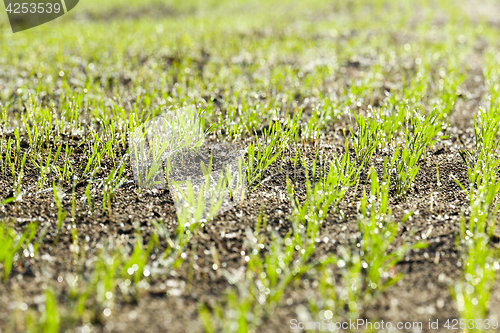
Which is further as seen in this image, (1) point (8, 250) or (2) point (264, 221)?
(2) point (264, 221)

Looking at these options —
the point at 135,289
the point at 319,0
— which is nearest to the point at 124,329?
the point at 135,289

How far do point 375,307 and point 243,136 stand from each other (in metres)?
1.46

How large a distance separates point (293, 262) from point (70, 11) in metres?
8.62

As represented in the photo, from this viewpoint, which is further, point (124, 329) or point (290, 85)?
point (290, 85)

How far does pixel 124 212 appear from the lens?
1712 millimetres

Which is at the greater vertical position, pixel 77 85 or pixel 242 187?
pixel 77 85

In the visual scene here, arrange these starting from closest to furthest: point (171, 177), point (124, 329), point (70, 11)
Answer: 1. point (124, 329)
2. point (171, 177)
3. point (70, 11)

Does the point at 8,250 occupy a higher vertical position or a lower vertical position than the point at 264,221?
higher

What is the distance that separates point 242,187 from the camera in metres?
1.78

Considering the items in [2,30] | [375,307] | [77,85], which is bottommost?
[375,307]

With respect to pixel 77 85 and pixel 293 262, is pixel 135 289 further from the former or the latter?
pixel 77 85

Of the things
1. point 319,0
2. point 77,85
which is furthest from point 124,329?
point 319,0

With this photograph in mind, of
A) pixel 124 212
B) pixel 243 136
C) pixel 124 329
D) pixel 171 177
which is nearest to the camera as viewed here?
pixel 124 329

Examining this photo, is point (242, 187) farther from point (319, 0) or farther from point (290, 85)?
point (319, 0)
